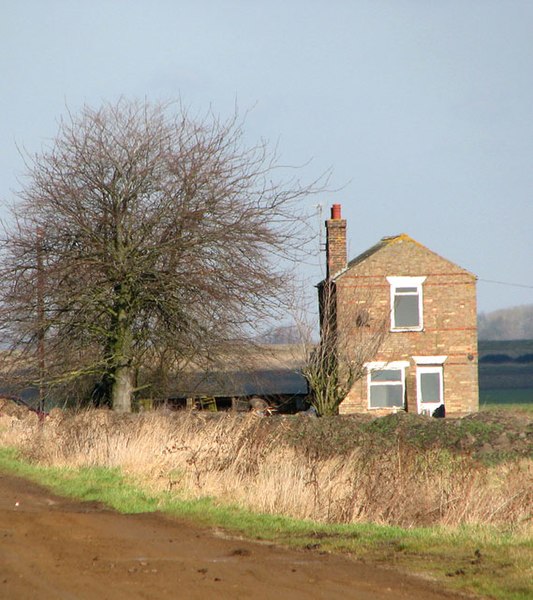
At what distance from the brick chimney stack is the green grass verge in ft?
73.4

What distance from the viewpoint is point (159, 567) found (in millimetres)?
8844

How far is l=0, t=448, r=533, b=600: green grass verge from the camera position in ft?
28.3

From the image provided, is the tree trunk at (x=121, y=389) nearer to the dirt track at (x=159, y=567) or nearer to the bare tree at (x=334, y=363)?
the bare tree at (x=334, y=363)

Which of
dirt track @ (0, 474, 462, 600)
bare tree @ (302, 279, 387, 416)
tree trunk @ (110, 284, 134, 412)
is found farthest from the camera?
bare tree @ (302, 279, 387, 416)

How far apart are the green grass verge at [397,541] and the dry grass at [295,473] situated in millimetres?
610

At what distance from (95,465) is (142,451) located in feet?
3.92

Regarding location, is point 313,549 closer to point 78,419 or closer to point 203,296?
point 78,419

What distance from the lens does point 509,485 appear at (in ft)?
45.3

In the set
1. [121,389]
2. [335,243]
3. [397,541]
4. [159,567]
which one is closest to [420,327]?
[335,243]

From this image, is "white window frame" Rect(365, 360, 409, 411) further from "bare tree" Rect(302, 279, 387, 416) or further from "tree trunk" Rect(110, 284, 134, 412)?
"tree trunk" Rect(110, 284, 134, 412)

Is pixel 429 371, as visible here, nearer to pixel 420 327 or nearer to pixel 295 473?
pixel 420 327

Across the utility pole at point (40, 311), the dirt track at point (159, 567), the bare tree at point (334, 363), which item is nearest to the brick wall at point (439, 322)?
the bare tree at point (334, 363)

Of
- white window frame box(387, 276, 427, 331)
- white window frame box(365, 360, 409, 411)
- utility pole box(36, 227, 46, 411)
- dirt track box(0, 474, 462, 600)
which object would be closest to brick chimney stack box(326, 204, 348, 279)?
white window frame box(387, 276, 427, 331)

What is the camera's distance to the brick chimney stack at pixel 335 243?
3681cm
